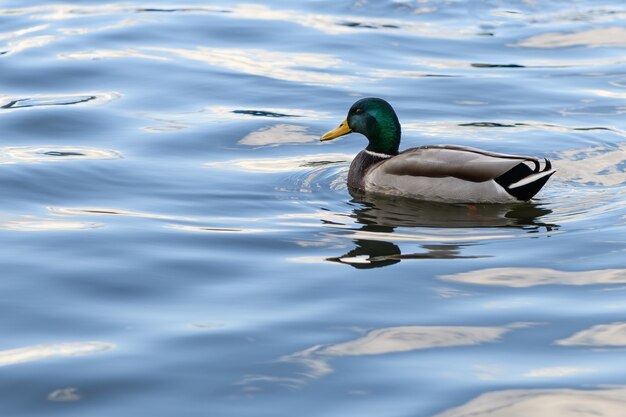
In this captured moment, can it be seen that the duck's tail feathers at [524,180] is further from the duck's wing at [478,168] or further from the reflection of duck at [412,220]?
the reflection of duck at [412,220]

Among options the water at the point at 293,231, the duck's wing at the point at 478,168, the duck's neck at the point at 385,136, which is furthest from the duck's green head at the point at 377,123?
the duck's wing at the point at 478,168

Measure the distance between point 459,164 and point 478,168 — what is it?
0.48 ft

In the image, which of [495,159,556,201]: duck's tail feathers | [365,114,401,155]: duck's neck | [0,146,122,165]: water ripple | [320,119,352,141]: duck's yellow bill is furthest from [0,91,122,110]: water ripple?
[495,159,556,201]: duck's tail feathers

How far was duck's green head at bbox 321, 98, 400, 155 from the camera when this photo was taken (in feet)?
37.4

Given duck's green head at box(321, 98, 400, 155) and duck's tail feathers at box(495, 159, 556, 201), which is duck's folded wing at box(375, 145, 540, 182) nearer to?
duck's tail feathers at box(495, 159, 556, 201)

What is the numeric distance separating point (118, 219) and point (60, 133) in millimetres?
3083

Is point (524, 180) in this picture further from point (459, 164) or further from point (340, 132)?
point (340, 132)

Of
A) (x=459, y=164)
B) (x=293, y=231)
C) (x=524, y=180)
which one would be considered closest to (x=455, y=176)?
(x=459, y=164)

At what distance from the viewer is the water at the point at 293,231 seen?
6.71 m

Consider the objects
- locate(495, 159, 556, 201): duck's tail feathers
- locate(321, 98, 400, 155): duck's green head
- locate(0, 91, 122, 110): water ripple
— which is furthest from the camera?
locate(0, 91, 122, 110): water ripple

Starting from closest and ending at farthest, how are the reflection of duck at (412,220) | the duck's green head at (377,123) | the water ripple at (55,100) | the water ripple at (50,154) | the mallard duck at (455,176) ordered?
the reflection of duck at (412,220), the mallard duck at (455,176), the duck's green head at (377,123), the water ripple at (50,154), the water ripple at (55,100)

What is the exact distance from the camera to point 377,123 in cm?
1141

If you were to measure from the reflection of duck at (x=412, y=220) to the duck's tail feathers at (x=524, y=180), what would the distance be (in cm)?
10

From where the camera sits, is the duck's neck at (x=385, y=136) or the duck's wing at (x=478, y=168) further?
the duck's neck at (x=385, y=136)
